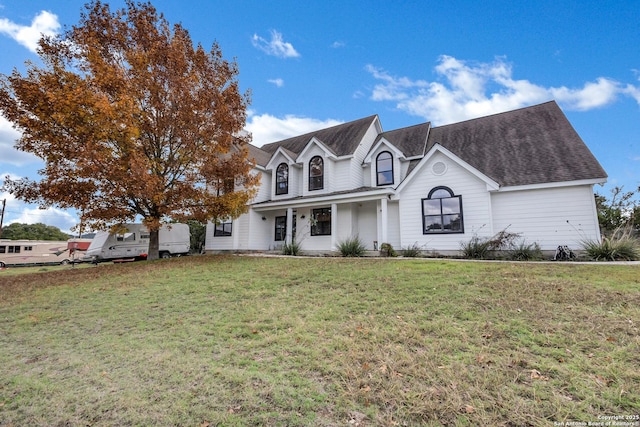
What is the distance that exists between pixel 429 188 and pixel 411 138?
5.37 metres

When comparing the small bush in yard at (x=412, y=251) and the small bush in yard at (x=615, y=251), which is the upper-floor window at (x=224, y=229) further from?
the small bush in yard at (x=615, y=251)

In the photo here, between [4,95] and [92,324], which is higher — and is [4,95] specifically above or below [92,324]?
above

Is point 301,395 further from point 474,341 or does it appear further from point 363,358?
point 474,341

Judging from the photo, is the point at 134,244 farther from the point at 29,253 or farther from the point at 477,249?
the point at 477,249

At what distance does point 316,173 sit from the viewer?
1864 centimetres

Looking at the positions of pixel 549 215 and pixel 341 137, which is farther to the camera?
pixel 341 137

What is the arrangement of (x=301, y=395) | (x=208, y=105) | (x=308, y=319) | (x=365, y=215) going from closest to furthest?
(x=301, y=395) → (x=308, y=319) → (x=208, y=105) → (x=365, y=215)

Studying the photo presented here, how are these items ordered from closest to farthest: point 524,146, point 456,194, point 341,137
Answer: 1. point 456,194
2. point 524,146
3. point 341,137

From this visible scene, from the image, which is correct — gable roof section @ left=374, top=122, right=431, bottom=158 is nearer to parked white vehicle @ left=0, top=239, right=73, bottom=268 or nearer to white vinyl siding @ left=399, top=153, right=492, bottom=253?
white vinyl siding @ left=399, top=153, right=492, bottom=253

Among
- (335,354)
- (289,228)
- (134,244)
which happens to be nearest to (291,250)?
(289,228)

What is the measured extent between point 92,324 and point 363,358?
5038mm

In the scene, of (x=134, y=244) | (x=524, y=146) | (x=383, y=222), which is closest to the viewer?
(x=524, y=146)

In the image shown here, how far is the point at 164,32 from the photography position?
45.5 ft

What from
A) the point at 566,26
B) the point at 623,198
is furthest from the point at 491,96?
the point at 623,198
